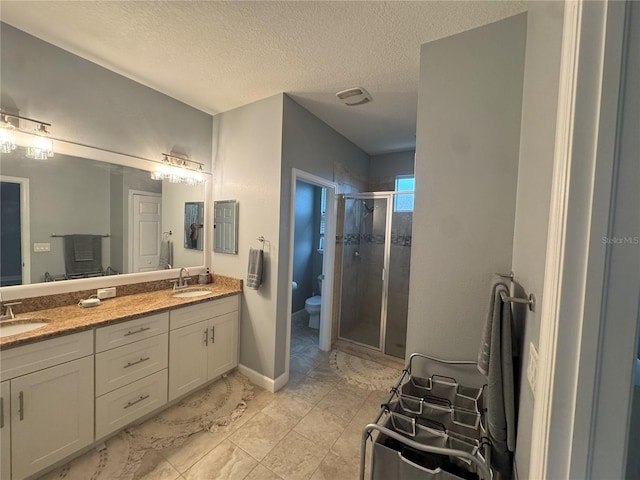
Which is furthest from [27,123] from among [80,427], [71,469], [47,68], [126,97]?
[71,469]

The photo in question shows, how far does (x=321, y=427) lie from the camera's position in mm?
1857

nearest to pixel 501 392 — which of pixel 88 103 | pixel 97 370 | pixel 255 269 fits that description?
pixel 255 269

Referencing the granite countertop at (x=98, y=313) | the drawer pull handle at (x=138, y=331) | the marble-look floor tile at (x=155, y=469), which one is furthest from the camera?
the drawer pull handle at (x=138, y=331)

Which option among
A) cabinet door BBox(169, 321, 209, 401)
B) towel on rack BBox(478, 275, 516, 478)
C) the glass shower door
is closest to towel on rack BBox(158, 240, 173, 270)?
cabinet door BBox(169, 321, 209, 401)

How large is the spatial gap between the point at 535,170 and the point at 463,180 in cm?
50

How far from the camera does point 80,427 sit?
1.49 metres

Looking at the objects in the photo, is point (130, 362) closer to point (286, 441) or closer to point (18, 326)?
point (18, 326)

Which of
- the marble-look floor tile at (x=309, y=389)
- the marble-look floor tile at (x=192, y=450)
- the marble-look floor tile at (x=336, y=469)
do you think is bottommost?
the marble-look floor tile at (x=309, y=389)

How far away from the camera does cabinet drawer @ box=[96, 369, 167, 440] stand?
1.58 m

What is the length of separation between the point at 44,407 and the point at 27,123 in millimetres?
1740

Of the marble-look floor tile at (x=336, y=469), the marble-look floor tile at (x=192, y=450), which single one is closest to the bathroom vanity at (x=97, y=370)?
the marble-look floor tile at (x=192, y=450)

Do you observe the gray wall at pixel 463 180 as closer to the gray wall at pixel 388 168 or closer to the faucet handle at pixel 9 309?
the gray wall at pixel 388 168

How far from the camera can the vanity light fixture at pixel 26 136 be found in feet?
4.95

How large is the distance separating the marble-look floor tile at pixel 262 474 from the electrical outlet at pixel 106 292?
5.48ft
